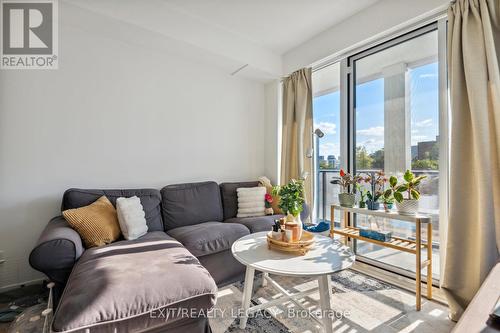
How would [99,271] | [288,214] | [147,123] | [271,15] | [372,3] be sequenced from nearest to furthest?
1. [99,271]
2. [288,214]
3. [372,3]
4. [271,15]
5. [147,123]

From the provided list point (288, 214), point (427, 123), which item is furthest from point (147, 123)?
point (427, 123)

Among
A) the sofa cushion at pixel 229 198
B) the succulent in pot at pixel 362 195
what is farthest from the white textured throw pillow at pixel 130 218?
the succulent in pot at pixel 362 195

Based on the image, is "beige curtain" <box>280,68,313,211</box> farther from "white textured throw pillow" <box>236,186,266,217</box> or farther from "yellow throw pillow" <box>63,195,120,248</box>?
"yellow throw pillow" <box>63,195,120,248</box>

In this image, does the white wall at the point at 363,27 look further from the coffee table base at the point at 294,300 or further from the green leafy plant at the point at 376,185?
the coffee table base at the point at 294,300

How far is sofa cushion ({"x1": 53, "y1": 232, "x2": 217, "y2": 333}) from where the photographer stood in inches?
43.5

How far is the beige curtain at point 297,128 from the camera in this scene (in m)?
3.27

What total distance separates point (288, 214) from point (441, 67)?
189 cm

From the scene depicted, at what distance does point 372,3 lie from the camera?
246 cm

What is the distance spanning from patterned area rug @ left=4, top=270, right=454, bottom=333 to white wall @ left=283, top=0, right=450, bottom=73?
2.49 metres

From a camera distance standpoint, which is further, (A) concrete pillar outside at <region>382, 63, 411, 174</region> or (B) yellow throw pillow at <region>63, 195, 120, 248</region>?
(A) concrete pillar outside at <region>382, 63, 411, 174</region>

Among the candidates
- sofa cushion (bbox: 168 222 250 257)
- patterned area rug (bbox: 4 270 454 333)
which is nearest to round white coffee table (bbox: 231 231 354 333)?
patterned area rug (bbox: 4 270 454 333)

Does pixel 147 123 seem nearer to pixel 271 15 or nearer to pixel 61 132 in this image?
pixel 61 132

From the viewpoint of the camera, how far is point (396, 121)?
2.52 m

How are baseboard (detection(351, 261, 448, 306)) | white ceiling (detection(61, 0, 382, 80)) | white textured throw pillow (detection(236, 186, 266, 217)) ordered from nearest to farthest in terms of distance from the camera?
1. baseboard (detection(351, 261, 448, 306))
2. white ceiling (detection(61, 0, 382, 80))
3. white textured throw pillow (detection(236, 186, 266, 217))
